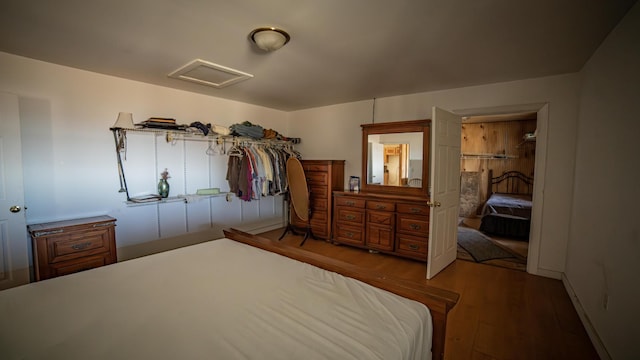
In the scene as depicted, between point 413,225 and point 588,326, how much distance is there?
177 cm

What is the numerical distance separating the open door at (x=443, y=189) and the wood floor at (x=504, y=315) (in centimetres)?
23

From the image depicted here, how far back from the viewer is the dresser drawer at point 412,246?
3.48 m

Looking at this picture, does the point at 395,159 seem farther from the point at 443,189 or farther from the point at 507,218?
the point at 507,218

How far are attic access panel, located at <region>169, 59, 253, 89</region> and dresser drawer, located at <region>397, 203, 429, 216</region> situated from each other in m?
2.52

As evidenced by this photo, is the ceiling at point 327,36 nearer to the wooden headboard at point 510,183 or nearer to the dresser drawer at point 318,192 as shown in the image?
the dresser drawer at point 318,192

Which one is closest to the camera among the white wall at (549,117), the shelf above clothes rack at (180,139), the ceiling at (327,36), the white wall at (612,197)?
the white wall at (612,197)

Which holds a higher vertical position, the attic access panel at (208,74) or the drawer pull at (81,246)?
the attic access panel at (208,74)

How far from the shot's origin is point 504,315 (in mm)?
2357

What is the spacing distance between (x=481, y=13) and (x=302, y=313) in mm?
2120

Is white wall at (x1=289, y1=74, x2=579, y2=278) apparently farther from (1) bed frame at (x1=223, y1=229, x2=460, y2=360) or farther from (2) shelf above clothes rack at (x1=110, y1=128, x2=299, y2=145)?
(1) bed frame at (x1=223, y1=229, x2=460, y2=360)

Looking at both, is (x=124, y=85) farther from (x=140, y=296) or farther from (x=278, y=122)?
(x=140, y=296)

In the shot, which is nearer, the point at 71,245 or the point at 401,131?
the point at 71,245

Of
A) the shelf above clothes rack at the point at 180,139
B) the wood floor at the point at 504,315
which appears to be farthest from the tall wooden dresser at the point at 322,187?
the wood floor at the point at 504,315

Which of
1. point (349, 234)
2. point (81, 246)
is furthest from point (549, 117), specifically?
point (81, 246)
